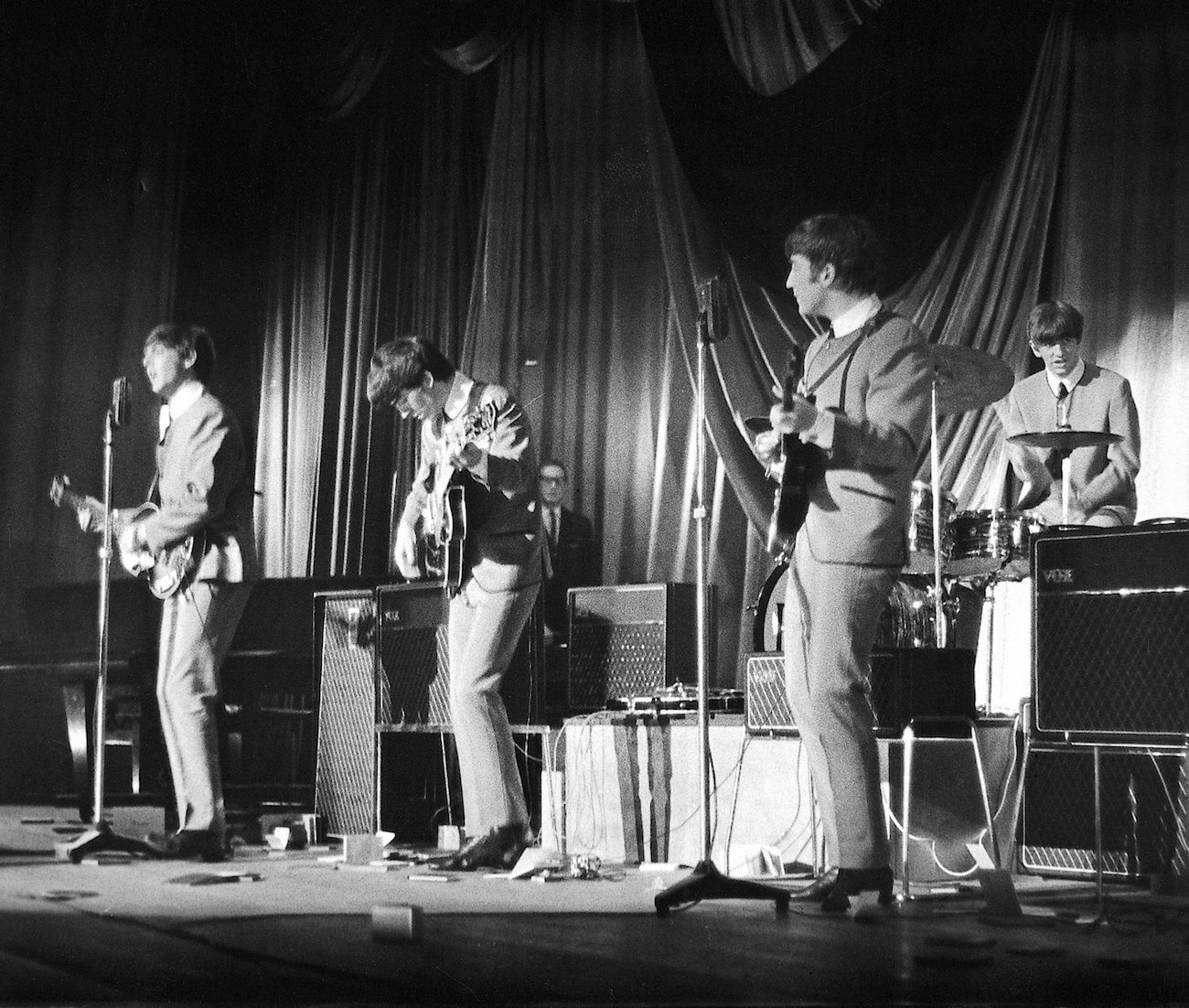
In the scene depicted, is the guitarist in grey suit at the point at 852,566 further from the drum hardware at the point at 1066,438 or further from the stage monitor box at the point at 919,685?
the drum hardware at the point at 1066,438

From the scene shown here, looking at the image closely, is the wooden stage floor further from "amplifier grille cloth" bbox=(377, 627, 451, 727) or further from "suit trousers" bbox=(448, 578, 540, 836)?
"amplifier grille cloth" bbox=(377, 627, 451, 727)

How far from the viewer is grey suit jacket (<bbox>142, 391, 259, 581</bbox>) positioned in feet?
15.7

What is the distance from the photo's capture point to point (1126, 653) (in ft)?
12.4

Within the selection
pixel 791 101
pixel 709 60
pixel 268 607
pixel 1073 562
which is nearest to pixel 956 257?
pixel 791 101

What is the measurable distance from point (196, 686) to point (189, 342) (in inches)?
45.2

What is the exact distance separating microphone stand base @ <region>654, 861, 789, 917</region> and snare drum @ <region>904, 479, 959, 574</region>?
1672 millimetres

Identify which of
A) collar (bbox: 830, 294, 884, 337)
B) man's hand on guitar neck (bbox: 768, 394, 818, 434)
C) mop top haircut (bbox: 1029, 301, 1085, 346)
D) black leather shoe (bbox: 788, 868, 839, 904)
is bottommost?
black leather shoe (bbox: 788, 868, 839, 904)

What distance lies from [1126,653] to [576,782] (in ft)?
7.40

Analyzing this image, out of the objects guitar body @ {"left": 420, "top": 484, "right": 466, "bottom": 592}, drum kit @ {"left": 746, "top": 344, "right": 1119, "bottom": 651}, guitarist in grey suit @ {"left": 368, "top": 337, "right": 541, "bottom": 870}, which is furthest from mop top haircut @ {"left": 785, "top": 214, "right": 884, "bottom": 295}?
guitar body @ {"left": 420, "top": 484, "right": 466, "bottom": 592}

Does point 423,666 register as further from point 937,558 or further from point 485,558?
point 937,558

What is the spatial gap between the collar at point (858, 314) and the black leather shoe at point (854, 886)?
1.35 metres

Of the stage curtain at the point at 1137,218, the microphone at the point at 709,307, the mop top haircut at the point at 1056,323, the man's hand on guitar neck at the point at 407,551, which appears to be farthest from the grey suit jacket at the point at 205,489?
the stage curtain at the point at 1137,218

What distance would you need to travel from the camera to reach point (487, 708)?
470cm

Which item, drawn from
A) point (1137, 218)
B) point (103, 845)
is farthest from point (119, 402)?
point (1137, 218)
